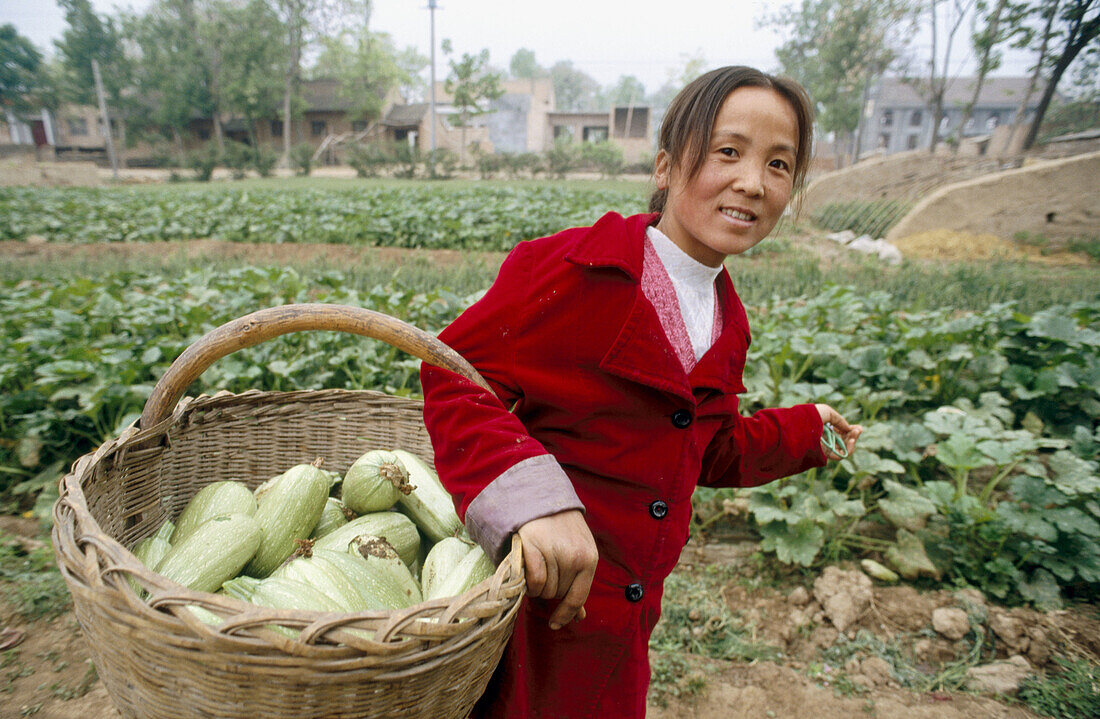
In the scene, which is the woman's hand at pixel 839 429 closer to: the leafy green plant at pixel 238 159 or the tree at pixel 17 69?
the leafy green plant at pixel 238 159

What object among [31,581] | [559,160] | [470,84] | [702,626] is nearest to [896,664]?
[702,626]

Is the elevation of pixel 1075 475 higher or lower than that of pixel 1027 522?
higher

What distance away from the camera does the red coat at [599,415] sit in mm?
1270

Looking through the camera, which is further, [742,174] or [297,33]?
[297,33]

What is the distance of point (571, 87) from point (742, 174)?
404ft

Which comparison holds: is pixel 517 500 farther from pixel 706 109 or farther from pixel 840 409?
pixel 840 409

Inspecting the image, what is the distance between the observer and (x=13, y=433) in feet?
10.2

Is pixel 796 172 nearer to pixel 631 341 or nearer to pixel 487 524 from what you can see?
pixel 631 341

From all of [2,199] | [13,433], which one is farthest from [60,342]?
[2,199]

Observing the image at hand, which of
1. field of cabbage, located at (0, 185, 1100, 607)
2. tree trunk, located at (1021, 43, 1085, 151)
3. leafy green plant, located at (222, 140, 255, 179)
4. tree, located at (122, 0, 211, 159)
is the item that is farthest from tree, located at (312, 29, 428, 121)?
field of cabbage, located at (0, 185, 1100, 607)

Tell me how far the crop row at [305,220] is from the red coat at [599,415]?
835cm

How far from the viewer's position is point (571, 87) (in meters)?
113

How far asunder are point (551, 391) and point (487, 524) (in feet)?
1.15

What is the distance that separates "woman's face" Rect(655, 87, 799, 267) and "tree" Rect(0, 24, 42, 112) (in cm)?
5195
